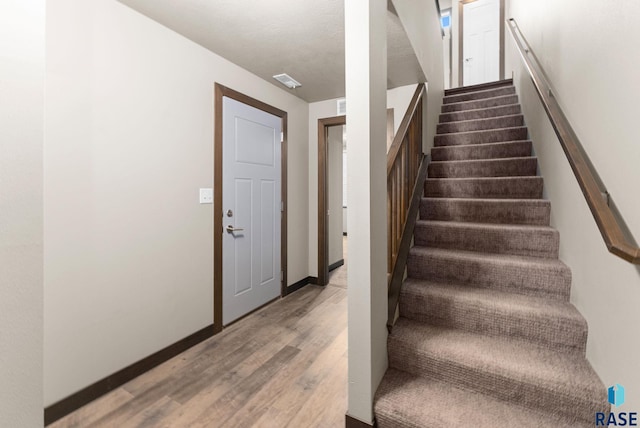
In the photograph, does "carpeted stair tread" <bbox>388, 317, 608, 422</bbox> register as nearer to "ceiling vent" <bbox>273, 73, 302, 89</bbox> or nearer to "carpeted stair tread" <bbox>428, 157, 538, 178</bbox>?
"carpeted stair tread" <bbox>428, 157, 538, 178</bbox>

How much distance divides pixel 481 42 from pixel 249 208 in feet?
16.0

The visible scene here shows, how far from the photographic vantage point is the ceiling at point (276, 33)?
1.80 meters


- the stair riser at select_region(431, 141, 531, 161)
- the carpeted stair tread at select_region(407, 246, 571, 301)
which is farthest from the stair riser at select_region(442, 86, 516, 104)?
the carpeted stair tread at select_region(407, 246, 571, 301)

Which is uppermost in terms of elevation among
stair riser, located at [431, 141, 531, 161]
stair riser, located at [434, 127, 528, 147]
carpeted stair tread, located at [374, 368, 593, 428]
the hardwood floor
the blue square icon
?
stair riser, located at [434, 127, 528, 147]

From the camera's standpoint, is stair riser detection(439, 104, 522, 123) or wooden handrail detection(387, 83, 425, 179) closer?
wooden handrail detection(387, 83, 425, 179)

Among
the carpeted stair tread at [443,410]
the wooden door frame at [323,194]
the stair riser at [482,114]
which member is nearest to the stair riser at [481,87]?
the stair riser at [482,114]

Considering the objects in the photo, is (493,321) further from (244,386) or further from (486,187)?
(244,386)

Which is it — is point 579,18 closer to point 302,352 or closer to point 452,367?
point 452,367

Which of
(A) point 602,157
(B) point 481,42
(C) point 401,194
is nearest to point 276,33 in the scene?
(C) point 401,194

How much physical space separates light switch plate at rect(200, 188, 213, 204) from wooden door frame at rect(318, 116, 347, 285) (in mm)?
1539

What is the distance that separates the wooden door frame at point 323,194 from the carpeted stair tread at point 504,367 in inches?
80.0

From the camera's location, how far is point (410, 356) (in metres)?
1.55

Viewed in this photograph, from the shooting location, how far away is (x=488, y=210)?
7.44ft

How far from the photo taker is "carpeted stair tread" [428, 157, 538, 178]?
2.50 meters
